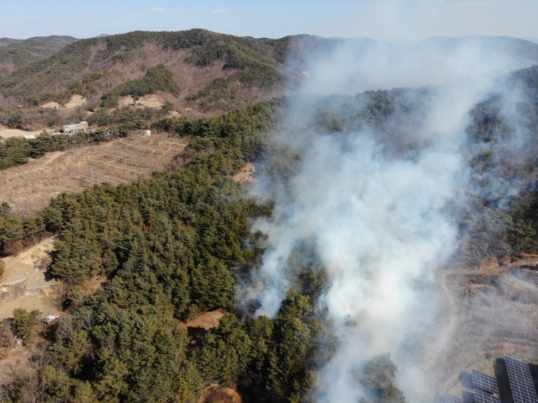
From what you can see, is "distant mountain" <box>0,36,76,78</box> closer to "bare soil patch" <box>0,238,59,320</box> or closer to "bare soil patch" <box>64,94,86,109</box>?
"bare soil patch" <box>64,94,86,109</box>

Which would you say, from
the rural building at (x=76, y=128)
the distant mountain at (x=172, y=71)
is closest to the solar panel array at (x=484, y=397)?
the distant mountain at (x=172, y=71)

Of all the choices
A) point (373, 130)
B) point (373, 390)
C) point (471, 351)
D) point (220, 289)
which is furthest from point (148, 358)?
point (373, 130)

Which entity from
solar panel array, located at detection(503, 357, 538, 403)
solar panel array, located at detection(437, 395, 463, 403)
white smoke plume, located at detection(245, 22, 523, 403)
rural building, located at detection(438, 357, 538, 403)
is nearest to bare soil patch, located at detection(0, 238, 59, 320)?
white smoke plume, located at detection(245, 22, 523, 403)

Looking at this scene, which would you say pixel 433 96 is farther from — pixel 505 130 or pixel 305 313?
pixel 305 313

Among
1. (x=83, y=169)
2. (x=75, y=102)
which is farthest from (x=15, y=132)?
(x=83, y=169)

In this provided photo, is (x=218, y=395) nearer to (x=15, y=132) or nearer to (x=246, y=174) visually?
(x=246, y=174)
